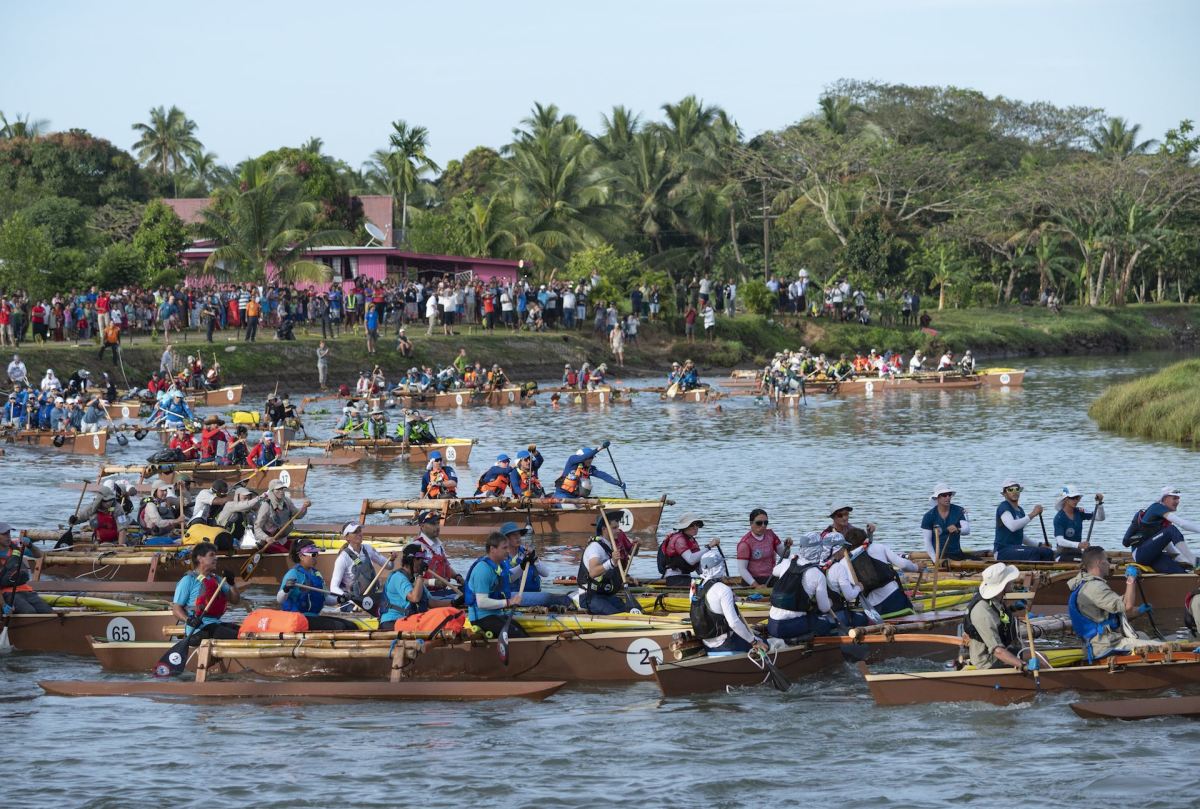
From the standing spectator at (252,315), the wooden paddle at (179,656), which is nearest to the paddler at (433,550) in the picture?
the wooden paddle at (179,656)

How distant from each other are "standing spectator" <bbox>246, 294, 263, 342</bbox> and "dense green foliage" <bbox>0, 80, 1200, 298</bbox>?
1212 cm

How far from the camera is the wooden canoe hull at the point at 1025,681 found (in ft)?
47.7

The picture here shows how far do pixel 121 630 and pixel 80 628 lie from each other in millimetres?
510

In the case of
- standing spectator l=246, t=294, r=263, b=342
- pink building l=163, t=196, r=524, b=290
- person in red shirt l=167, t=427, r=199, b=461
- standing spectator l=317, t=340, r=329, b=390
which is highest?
pink building l=163, t=196, r=524, b=290

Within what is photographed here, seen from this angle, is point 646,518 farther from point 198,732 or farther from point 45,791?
point 45,791

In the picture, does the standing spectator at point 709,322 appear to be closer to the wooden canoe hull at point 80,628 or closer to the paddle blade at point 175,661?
the wooden canoe hull at point 80,628

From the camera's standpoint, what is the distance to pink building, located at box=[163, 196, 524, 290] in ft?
210

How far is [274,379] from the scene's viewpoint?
52.2 m

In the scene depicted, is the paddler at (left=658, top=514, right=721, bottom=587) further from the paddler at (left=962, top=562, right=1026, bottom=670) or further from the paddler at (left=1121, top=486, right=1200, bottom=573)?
the paddler at (left=1121, top=486, right=1200, bottom=573)

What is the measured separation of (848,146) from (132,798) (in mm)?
70566

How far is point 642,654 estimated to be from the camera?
15914 millimetres

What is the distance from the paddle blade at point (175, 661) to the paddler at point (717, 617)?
5603mm

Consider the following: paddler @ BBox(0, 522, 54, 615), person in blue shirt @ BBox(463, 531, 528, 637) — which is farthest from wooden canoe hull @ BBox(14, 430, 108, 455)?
person in blue shirt @ BBox(463, 531, 528, 637)

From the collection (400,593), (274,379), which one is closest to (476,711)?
(400,593)
